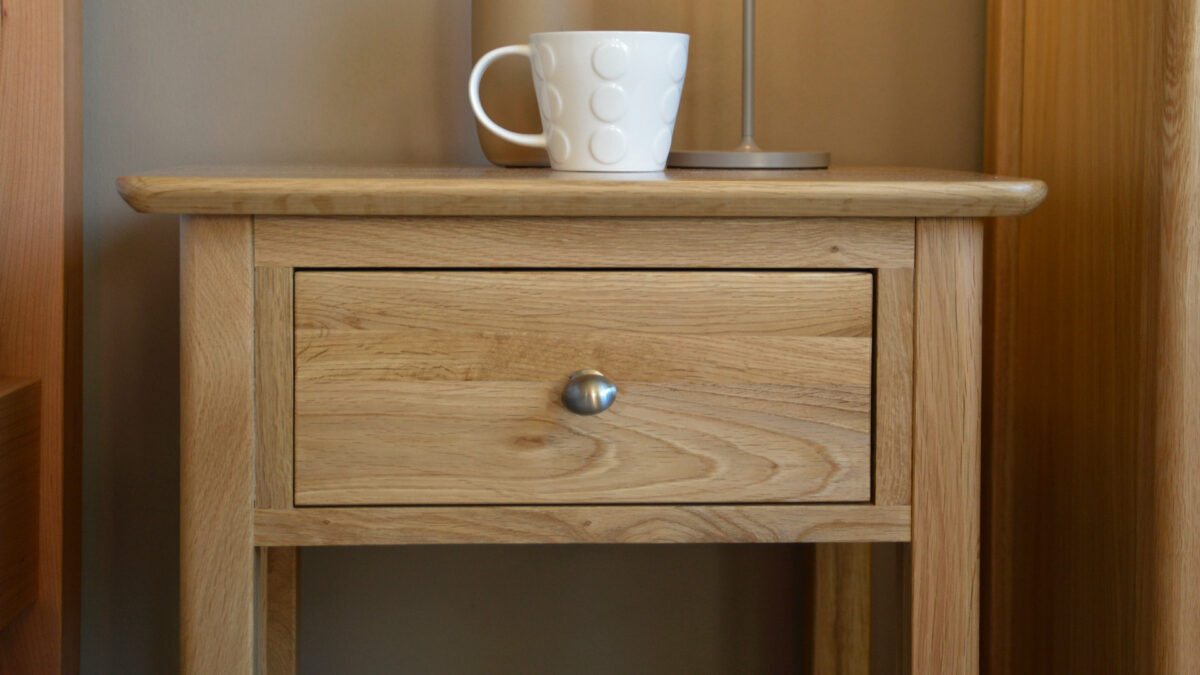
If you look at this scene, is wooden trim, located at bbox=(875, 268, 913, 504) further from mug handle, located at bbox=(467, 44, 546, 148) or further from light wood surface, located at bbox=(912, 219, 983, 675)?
mug handle, located at bbox=(467, 44, 546, 148)

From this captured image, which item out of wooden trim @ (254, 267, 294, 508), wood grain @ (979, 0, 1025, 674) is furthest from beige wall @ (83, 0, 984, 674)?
wooden trim @ (254, 267, 294, 508)

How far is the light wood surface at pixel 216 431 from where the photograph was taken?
0.68 meters

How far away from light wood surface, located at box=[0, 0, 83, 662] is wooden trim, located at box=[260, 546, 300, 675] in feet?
0.60

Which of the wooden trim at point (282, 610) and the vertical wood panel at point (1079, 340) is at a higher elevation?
the vertical wood panel at point (1079, 340)

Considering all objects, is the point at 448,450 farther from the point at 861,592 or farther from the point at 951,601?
the point at 861,592

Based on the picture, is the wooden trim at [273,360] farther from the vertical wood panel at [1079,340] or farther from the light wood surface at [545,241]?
the vertical wood panel at [1079,340]

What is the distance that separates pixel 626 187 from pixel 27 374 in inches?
24.8

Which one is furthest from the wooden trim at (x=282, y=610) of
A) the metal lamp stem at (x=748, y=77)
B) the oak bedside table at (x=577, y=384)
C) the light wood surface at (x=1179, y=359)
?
the light wood surface at (x=1179, y=359)

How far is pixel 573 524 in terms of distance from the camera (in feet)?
2.27

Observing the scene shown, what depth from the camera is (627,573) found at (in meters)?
1.15

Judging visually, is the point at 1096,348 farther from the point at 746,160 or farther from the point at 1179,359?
the point at 746,160

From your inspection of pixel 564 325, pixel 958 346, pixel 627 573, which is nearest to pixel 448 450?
pixel 564 325

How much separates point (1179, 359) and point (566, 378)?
1.24ft

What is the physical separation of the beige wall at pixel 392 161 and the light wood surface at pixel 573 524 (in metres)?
0.45
